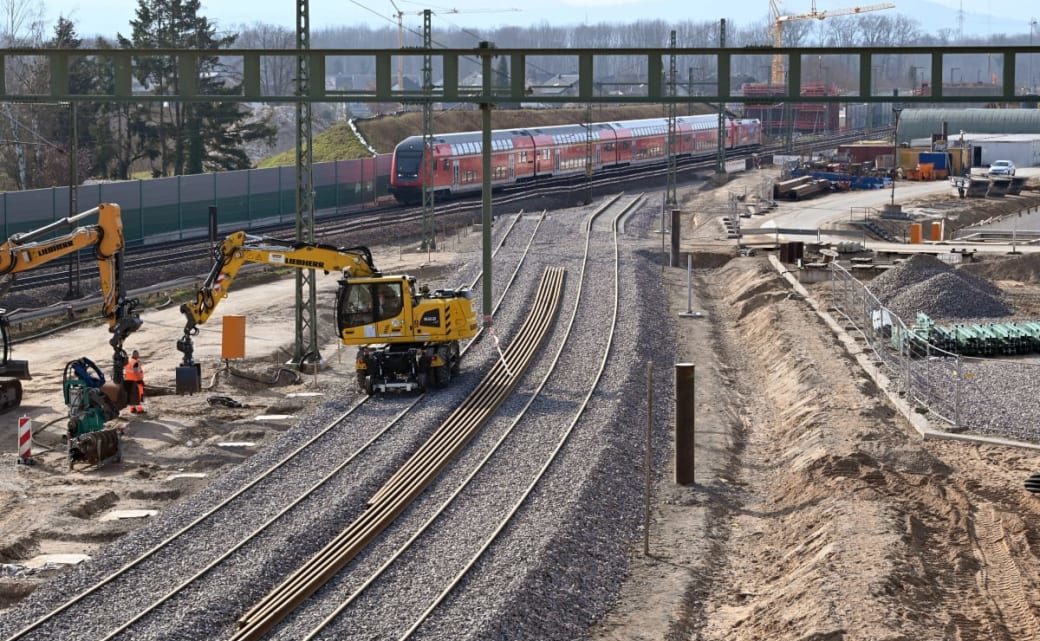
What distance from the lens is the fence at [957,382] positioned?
27.4 metres

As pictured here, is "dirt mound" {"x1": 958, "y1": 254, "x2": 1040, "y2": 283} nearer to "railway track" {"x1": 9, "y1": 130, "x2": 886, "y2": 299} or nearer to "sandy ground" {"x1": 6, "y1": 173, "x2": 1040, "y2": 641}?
"sandy ground" {"x1": 6, "y1": 173, "x2": 1040, "y2": 641}

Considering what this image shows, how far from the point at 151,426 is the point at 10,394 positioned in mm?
4018

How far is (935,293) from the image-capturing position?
4028 centimetres

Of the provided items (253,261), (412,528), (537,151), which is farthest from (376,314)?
(537,151)

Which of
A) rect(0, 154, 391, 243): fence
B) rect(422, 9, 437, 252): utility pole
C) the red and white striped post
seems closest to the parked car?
rect(0, 154, 391, 243): fence

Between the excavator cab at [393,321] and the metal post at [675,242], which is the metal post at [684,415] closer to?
the excavator cab at [393,321]

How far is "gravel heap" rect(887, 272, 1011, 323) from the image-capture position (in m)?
39.6

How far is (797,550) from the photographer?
20375 millimetres

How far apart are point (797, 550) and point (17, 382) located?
17.7 metres

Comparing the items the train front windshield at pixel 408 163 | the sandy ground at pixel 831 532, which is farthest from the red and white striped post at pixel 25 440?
the train front windshield at pixel 408 163

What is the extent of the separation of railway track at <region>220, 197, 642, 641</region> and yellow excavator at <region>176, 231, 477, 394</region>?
1.32m

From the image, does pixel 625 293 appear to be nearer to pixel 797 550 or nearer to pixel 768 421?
pixel 768 421

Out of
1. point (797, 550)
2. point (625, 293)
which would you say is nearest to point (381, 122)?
point (625, 293)

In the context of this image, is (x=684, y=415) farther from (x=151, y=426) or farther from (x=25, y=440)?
(x=25, y=440)
